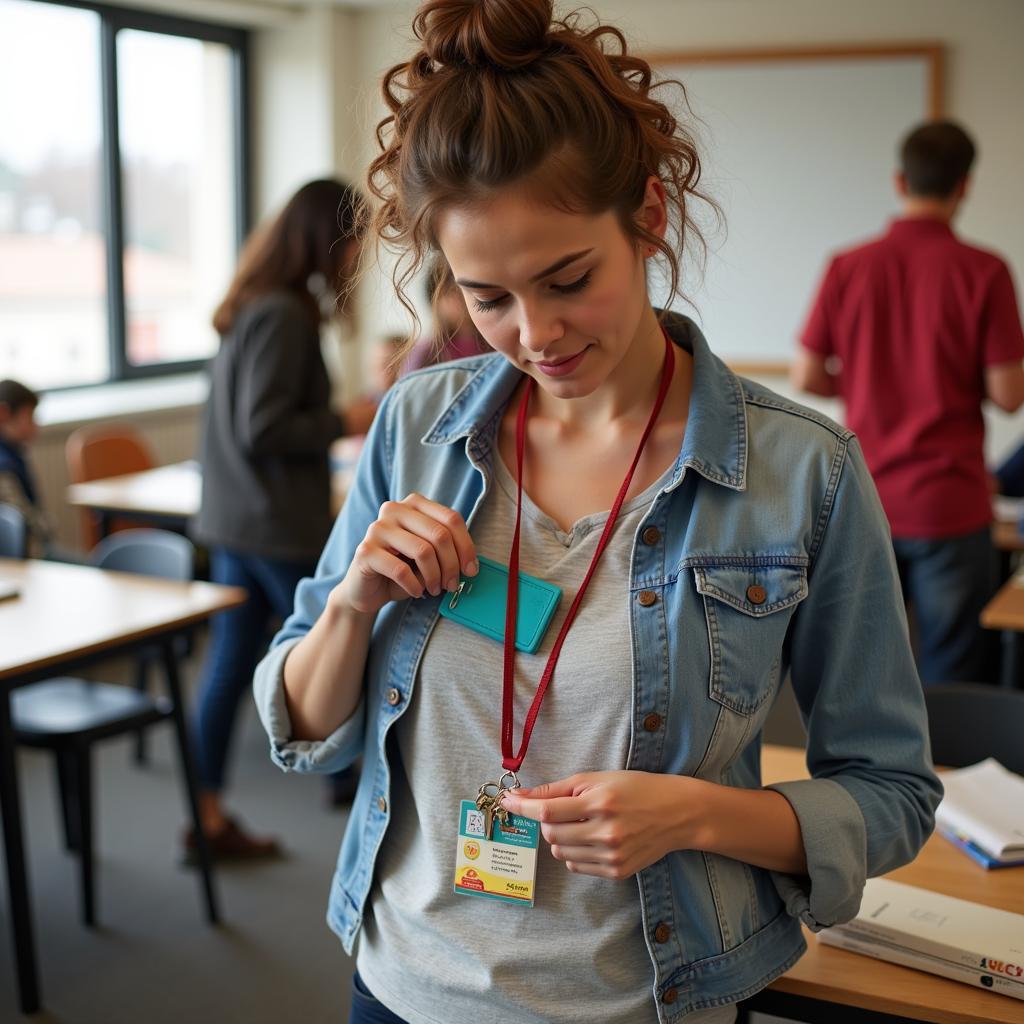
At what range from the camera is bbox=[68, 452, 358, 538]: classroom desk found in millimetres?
3904

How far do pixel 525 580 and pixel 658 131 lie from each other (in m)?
0.42

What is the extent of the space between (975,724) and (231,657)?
1965 mm

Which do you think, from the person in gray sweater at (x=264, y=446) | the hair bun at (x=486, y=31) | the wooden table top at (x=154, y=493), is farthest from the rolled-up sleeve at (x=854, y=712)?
the wooden table top at (x=154, y=493)

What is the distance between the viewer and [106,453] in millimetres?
4555

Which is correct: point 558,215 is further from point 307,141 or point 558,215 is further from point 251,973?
point 307,141

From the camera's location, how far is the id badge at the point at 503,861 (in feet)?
3.51

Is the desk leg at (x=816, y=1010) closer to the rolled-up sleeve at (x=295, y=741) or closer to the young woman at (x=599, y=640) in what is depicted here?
the young woman at (x=599, y=640)

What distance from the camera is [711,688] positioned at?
3.47ft

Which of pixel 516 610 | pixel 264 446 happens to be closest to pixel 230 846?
pixel 264 446

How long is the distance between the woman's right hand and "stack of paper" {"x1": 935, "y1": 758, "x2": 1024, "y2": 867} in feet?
2.42

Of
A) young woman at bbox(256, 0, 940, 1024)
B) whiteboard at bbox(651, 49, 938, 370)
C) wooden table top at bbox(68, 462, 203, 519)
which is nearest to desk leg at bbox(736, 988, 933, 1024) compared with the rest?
young woman at bbox(256, 0, 940, 1024)

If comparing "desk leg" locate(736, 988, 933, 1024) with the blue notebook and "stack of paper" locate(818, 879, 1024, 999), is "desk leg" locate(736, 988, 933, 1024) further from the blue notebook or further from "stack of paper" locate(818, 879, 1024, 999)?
the blue notebook

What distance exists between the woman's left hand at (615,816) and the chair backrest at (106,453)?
377 centimetres

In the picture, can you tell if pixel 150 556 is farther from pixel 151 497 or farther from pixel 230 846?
pixel 151 497
